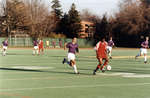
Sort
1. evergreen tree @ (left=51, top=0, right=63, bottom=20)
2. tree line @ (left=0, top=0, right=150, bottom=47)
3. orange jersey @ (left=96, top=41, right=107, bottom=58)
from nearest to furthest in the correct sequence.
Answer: orange jersey @ (left=96, top=41, right=107, bottom=58) → tree line @ (left=0, top=0, right=150, bottom=47) → evergreen tree @ (left=51, top=0, right=63, bottom=20)

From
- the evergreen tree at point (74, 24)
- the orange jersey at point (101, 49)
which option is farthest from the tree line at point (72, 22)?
the orange jersey at point (101, 49)

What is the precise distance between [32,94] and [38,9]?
261ft

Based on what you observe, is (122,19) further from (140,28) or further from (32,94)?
(32,94)

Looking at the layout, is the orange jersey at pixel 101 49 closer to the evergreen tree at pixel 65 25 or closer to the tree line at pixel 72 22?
the tree line at pixel 72 22

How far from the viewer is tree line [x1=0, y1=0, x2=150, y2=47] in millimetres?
75312

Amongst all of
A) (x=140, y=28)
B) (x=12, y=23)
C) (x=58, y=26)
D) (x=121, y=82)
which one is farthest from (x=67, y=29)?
(x=121, y=82)

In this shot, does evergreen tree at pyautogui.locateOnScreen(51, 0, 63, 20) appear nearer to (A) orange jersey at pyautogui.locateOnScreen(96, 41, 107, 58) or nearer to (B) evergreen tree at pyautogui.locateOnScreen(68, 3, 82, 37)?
(B) evergreen tree at pyautogui.locateOnScreen(68, 3, 82, 37)

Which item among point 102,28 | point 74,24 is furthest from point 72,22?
point 102,28

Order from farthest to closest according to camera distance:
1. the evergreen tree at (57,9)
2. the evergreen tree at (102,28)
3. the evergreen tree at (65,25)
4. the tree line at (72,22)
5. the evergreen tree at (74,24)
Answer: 1. the evergreen tree at (57,9)
2. the evergreen tree at (65,25)
3. the evergreen tree at (74,24)
4. the evergreen tree at (102,28)
5. the tree line at (72,22)

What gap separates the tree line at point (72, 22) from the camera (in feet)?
247

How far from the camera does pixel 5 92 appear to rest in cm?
1005

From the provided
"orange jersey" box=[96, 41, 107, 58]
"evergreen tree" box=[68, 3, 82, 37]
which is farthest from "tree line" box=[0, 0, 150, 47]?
"orange jersey" box=[96, 41, 107, 58]

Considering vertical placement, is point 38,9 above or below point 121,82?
above

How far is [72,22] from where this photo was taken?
86.4m
